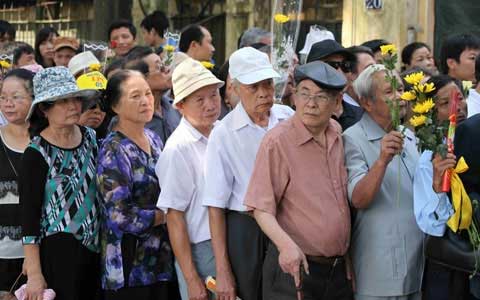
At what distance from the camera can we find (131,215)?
202 inches

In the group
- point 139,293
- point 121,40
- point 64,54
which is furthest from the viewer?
point 121,40

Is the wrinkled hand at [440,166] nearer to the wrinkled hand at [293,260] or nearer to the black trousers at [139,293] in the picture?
the wrinkled hand at [293,260]

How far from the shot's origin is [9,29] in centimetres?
1149

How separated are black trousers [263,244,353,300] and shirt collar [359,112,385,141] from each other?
668 millimetres

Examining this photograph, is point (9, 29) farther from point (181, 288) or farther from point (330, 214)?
point (330, 214)

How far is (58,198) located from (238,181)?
3.48 ft

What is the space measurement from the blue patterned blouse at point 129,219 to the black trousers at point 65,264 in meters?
0.14

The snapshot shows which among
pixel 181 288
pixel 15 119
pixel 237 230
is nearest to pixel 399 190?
pixel 237 230

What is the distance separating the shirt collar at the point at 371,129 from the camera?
15.7 ft

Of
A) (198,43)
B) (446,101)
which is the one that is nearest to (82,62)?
(198,43)

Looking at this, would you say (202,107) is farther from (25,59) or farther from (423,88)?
(25,59)

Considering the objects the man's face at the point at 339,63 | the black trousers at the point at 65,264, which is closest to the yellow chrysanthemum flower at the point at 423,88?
the man's face at the point at 339,63

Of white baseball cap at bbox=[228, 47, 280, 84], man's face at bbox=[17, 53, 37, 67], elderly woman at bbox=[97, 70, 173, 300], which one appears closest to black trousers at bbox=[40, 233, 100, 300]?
elderly woman at bbox=[97, 70, 173, 300]

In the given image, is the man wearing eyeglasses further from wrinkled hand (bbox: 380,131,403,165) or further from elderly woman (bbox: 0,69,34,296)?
elderly woman (bbox: 0,69,34,296)
